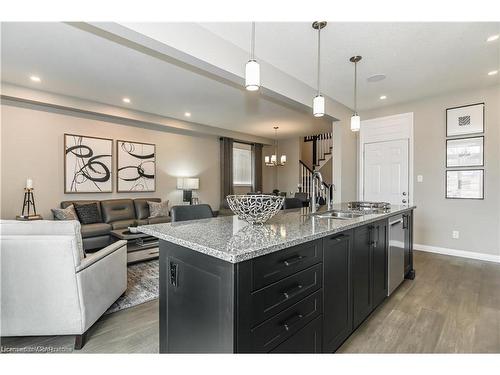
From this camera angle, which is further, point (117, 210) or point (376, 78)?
point (117, 210)

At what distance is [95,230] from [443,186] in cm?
584

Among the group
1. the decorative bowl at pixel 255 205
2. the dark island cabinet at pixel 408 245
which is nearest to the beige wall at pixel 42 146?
the decorative bowl at pixel 255 205

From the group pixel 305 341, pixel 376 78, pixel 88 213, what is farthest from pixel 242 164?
pixel 305 341

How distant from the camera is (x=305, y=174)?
834 cm

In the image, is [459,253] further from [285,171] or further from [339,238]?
[285,171]

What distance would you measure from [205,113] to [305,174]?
4277 mm

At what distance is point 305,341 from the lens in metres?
1.38

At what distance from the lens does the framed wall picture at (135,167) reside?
521 cm

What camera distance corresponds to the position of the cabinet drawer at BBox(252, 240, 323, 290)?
1117 millimetres

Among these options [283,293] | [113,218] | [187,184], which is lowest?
[113,218]

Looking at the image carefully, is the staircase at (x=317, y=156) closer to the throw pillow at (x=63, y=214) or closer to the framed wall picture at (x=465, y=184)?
the framed wall picture at (x=465, y=184)
